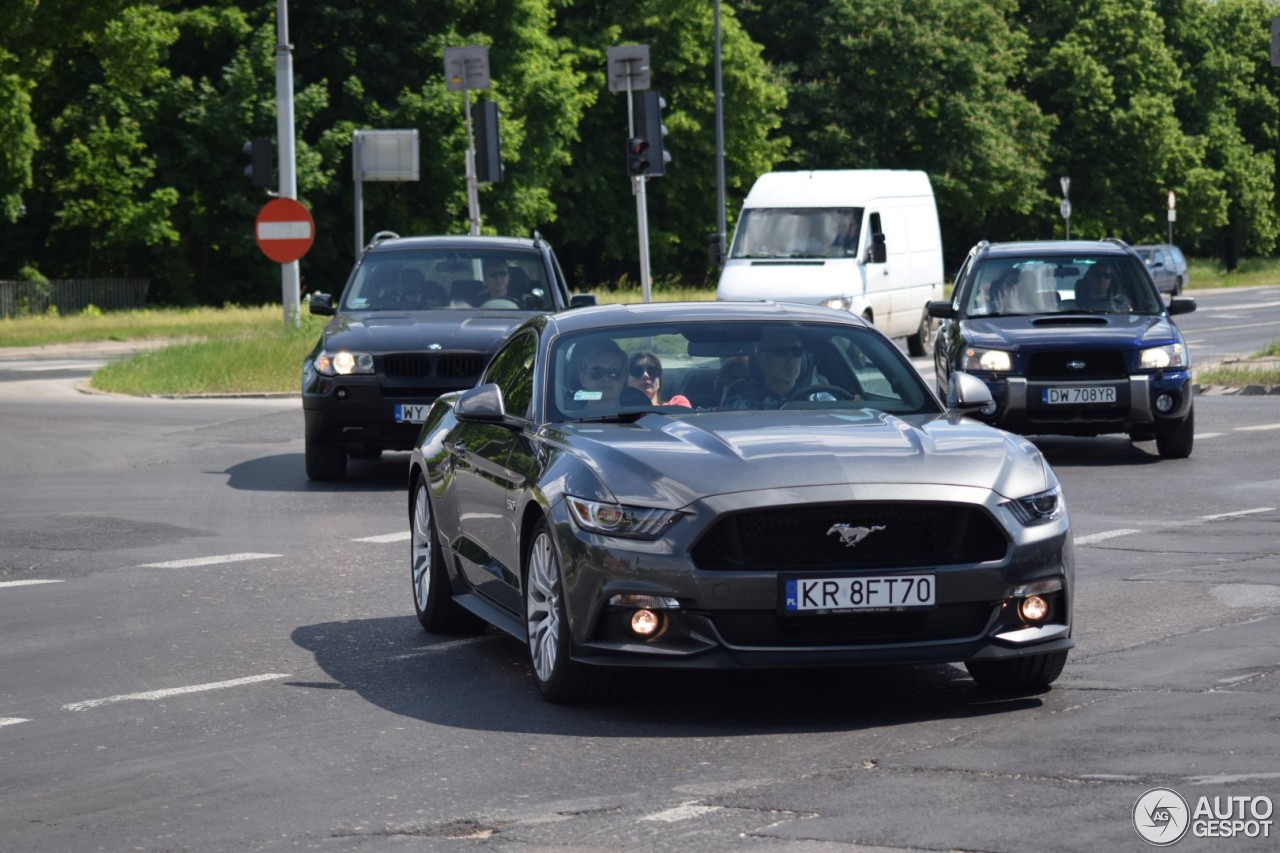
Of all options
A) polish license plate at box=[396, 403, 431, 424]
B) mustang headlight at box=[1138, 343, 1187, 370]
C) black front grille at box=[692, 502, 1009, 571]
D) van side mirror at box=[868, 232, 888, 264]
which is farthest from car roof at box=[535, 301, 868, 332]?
van side mirror at box=[868, 232, 888, 264]

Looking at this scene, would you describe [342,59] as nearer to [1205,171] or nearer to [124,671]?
[1205,171]

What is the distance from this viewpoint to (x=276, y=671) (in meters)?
8.69

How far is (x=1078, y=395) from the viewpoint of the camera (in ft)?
55.8

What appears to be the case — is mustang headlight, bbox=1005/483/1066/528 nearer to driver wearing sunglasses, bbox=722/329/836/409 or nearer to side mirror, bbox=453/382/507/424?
driver wearing sunglasses, bbox=722/329/836/409

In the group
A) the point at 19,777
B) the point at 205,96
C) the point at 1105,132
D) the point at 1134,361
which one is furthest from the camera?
the point at 1105,132

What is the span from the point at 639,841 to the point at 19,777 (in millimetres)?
2173

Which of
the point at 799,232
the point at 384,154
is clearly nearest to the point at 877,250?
the point at 799,232

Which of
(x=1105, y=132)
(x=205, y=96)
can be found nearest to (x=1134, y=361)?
(x=205, y=96)

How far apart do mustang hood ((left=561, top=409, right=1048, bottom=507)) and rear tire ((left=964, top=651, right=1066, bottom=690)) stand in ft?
1.97

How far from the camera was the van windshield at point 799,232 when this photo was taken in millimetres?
30172

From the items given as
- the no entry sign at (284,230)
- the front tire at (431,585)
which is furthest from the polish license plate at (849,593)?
the no entry sign at (284,230)

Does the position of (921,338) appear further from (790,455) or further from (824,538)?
(824,538)

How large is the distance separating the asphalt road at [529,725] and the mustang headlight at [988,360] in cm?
413

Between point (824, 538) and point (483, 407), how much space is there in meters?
1.86
